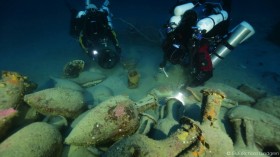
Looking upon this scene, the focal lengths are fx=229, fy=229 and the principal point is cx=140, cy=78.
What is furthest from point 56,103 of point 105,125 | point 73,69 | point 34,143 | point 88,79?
point 73,69

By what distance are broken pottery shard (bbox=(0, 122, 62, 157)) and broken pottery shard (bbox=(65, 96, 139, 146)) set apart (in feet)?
0.54

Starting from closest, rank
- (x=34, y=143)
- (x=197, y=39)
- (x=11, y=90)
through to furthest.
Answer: (x=34, y=143) < (x=11, y=90) < (x=197, y=39)

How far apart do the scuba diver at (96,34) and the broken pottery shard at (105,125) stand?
345 cm

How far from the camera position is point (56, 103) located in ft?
11.6

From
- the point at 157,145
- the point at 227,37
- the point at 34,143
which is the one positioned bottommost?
the point at 34,143

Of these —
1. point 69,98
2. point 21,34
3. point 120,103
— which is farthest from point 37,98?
point 21,34

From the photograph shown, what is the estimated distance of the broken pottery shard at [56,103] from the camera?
3514 millimetres

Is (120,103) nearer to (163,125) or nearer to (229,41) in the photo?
(163,125)

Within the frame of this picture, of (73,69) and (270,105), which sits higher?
(270,105)

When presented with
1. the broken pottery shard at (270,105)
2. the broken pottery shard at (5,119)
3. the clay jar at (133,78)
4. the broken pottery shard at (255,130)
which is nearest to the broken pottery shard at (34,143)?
the broken pottery shard at (5,119)

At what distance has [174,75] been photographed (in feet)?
20.4

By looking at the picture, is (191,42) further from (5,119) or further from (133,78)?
(5,119)

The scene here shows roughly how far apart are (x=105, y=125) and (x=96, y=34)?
4224 millimetres

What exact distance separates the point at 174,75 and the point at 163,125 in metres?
3.21
